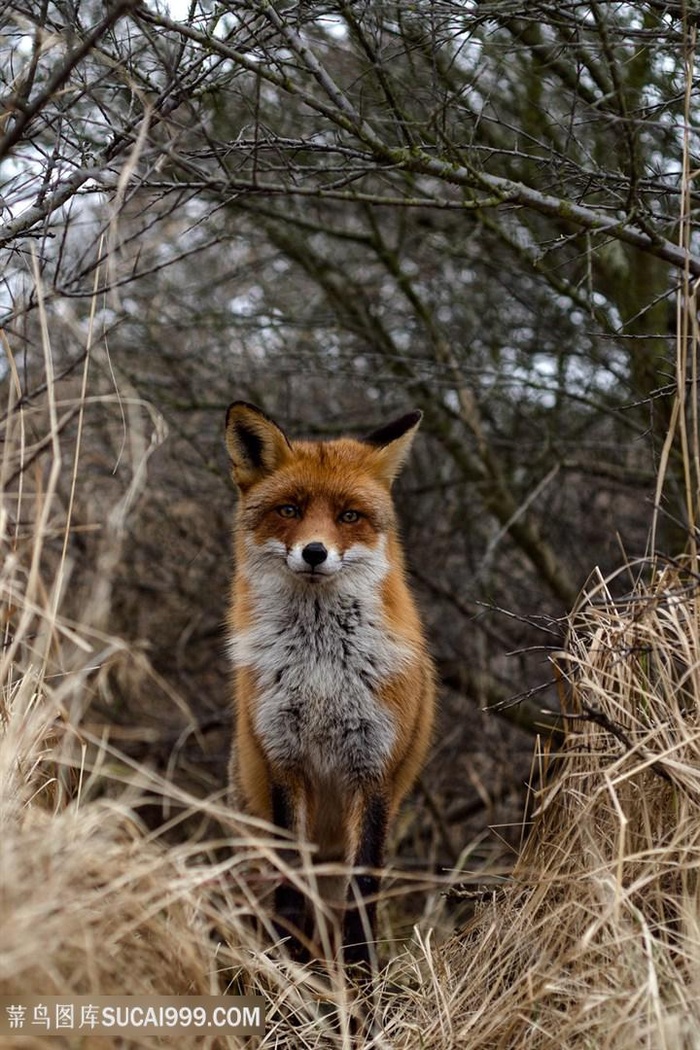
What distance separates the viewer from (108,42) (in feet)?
12.0

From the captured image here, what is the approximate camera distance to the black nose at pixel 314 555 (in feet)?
11.0

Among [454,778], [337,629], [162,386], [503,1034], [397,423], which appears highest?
[162,386]

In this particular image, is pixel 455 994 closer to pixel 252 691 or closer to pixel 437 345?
pixel 252 691

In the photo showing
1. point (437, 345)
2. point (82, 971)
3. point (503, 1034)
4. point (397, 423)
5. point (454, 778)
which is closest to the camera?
point (82, 971)

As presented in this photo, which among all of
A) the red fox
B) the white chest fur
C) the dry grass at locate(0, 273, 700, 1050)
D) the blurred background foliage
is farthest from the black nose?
the blurred background foliage

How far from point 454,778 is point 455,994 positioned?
392 cm

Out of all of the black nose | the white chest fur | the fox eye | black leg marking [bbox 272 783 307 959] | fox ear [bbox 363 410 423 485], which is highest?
fox ear [bbox 363 410 423 485]

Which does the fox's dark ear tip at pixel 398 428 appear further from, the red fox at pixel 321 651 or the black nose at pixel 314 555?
the black nose at pixel 314 555

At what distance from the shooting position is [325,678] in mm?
3537

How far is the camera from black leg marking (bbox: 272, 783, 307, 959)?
3.42 m

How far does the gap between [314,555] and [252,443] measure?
0.59m

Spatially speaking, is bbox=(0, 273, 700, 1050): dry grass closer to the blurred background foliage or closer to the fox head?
the fox head

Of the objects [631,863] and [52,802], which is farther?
[52,802]

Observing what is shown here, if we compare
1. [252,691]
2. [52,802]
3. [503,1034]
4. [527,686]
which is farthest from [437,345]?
[503,1034]
